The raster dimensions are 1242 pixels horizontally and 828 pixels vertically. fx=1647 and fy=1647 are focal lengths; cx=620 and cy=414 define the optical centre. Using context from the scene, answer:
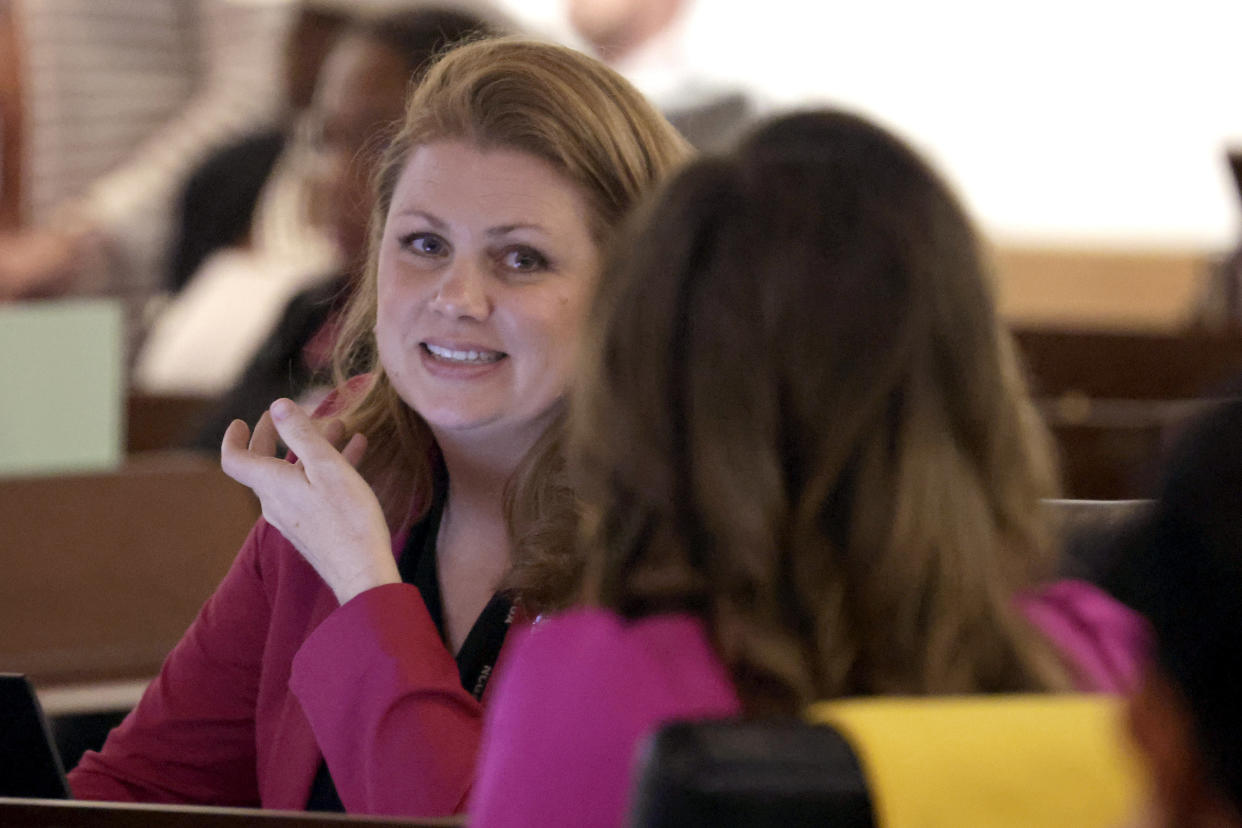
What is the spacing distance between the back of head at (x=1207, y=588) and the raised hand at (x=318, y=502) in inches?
28.2

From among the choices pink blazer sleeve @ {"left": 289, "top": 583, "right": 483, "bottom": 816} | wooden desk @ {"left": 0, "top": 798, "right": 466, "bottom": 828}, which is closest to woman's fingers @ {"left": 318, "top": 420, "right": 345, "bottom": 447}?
pink blazer sleeve @ {"left": 289, "top": 583, "right": 483, "bottom": 816}

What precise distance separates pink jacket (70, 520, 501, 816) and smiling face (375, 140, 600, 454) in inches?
6.0

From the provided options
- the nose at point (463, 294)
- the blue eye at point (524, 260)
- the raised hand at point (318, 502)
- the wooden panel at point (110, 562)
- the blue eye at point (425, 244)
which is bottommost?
the wooden panel at point (110, 562)

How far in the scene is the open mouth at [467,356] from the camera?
133 centimetres

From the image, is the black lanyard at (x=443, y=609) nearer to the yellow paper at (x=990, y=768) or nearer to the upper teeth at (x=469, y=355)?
the upper teeth at (x=469, y=355)

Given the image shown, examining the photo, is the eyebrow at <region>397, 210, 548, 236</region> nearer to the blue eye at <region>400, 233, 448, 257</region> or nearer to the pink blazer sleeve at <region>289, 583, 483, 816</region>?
the blue eye at <region>400, 233, 448, 257</region>

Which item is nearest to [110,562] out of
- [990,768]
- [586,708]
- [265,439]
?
[265,439]

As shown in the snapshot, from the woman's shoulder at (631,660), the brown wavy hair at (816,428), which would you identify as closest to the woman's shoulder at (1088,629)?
the brown wavy hair at (816,428)

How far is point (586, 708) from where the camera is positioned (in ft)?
2.54

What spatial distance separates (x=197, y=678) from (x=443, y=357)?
34 cm

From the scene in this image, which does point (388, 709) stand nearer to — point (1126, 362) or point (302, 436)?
point (302, 436)

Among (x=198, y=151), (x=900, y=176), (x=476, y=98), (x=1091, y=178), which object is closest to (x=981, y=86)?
(x=1091, y=178)

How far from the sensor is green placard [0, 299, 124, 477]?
1912 mm

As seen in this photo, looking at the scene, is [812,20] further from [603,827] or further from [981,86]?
[603,827]
